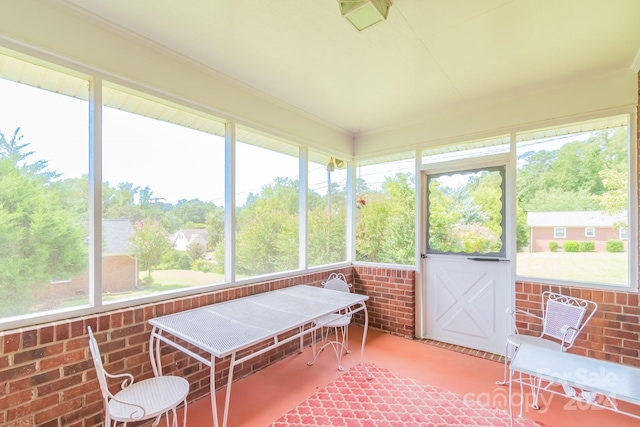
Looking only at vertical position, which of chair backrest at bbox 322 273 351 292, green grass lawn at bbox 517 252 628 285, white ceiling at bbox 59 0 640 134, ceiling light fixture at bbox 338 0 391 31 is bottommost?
chair backrest at bbox 322 273 351 292

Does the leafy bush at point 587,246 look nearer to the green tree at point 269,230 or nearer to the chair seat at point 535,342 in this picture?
the chair seat at point 535,342

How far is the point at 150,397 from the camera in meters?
1.64

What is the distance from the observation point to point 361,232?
429 centimetres

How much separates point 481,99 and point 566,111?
0.77 metres

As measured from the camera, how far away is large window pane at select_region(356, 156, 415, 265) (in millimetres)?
3871

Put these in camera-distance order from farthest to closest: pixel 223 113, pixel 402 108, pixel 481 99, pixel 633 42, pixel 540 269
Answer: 1. pixel 402 108
2. pixel 481 99
3. pixel 540 269
4. pixel 223 113
5. pixel 633 42

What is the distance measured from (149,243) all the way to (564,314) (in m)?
3.62

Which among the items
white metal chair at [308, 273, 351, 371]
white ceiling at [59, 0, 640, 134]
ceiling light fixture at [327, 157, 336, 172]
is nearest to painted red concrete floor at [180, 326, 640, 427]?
white metal chair at [308, 273, 351, 371]

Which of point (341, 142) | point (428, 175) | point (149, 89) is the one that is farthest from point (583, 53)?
point (149, 89)

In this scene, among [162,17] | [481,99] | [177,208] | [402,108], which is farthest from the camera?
[402,108]

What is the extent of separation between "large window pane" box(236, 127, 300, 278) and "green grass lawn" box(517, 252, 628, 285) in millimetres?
2568

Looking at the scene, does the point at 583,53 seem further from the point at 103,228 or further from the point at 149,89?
the point at 103,228

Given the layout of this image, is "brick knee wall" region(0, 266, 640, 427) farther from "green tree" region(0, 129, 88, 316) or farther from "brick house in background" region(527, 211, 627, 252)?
"brick house in background" region(527, 211, 627, 252)

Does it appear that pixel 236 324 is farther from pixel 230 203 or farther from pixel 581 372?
pixel 581 372
